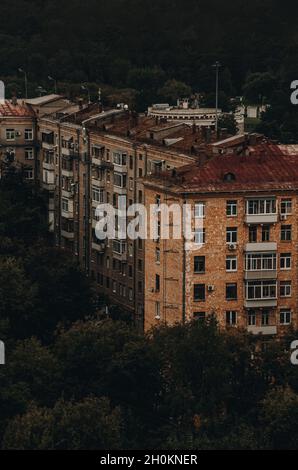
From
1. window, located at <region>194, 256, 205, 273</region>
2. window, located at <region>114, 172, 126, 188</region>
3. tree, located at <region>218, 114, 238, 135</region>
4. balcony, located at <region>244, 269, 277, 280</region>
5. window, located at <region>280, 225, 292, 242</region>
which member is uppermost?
window, located at <region>280, 225, 292, 242</region>

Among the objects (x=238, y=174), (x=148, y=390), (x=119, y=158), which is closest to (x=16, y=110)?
(x=119, y=158)

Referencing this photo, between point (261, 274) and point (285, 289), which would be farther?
Answer: point (285, 289)

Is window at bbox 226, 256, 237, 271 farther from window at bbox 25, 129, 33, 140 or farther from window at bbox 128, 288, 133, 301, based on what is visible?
window at bbox 25, 129, 33, 140

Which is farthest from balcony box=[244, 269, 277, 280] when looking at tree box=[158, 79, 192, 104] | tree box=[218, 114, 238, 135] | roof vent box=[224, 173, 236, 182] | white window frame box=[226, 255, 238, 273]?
tree box=[158, 79, 192, 104]

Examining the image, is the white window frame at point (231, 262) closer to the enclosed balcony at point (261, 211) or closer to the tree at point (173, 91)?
the enclosed balcony at point (261, 211)

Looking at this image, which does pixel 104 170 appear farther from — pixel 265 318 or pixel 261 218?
pixel 265 318

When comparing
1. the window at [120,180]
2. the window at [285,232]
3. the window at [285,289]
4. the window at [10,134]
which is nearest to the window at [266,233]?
the window at [285,232]
